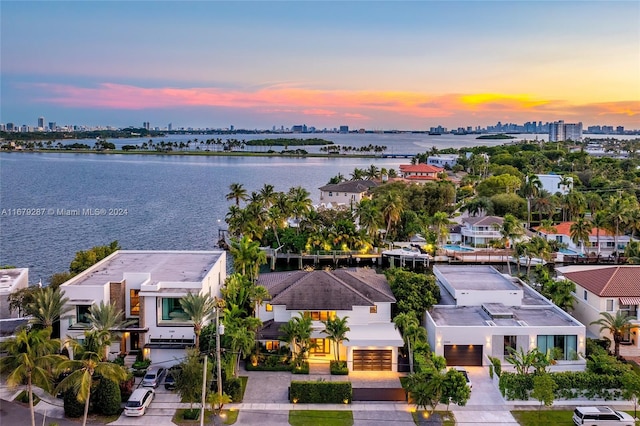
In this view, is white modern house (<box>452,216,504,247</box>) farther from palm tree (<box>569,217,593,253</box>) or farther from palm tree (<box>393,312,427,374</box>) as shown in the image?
palm tree (<box>393,312,427,374</box>)

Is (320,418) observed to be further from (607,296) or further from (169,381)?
(607,296)

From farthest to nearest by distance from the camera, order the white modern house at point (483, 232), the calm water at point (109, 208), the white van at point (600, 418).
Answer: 1. the calm water at point (109, 208)
2. the white modern house at point (483, 232)
3. the white van at point (600, 418)

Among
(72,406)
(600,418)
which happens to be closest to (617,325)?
(600,418)

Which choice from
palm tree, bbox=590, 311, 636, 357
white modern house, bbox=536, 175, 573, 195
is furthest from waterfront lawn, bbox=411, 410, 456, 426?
white modern house, bbox=536, 175, 573, 195

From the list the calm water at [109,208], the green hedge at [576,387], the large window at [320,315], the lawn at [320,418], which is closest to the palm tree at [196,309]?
the large window at [320,315]

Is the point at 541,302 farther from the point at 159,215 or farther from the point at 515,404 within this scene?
the point at 159,215

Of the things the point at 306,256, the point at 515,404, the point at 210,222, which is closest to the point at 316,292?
the point at 515,404

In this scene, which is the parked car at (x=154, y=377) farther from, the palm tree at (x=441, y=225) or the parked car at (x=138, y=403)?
the palm tree at (x=441, y=225)
